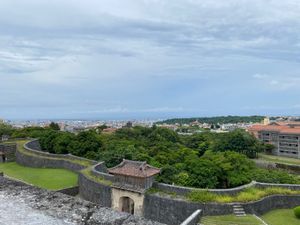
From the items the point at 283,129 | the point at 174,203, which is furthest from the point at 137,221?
the point at 283,129

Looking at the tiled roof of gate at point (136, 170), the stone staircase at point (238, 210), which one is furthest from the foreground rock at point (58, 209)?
the tiled roof of gate at point (136, 170)

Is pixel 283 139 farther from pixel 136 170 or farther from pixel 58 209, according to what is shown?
pixel 58 209

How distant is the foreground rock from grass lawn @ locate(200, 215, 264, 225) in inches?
458

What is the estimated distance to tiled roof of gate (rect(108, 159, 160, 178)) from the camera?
16547mm

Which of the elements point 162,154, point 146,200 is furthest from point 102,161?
point 146,200

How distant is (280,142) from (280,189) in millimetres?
33301

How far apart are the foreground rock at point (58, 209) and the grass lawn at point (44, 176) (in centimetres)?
1729

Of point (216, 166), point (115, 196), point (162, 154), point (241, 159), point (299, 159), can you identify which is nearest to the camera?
point (115, 196)

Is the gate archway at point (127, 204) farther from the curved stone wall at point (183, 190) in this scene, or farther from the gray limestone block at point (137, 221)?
the gray limestone block at point (137, 221)

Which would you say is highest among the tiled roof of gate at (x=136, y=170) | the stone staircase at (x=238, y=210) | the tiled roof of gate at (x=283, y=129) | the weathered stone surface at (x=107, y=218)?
the weathered stone surface at (x=107, y=218)

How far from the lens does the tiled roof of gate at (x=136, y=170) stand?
1655 centimetres

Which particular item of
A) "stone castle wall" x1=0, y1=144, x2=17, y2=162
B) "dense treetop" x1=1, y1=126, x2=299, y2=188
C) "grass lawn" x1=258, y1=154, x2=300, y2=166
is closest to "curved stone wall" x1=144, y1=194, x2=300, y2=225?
"dense treetop" x1=1, y1=126, x2=299, y2=188

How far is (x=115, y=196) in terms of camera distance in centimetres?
1755

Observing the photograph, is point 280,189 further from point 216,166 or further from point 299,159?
point 299,159
